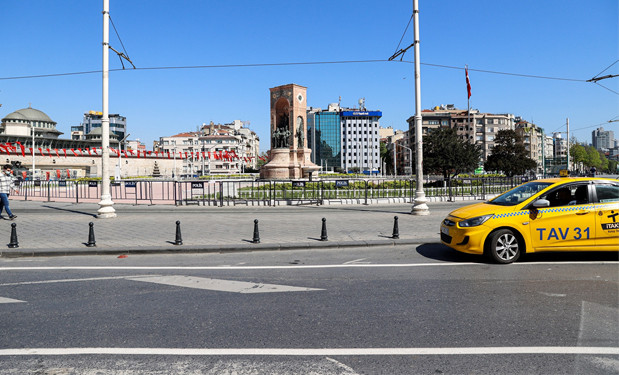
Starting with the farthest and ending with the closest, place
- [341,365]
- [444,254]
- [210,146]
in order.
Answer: [210,146]
[444,254]
[341,365]

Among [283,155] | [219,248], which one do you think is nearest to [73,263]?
[219,248]

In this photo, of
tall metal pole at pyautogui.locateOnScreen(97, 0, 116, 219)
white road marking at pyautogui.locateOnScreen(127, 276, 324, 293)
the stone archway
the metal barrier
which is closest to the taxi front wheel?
white road marking at pyautogui.locateOnScreen(127, 276, 324, 293)

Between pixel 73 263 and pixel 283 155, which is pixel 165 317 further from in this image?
pixel 283 155

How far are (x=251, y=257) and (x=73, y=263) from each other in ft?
11.1

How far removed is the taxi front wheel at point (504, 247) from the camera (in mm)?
7117

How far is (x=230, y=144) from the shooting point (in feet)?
432

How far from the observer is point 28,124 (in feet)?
332

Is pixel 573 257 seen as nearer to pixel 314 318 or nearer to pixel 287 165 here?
pixel 314 318

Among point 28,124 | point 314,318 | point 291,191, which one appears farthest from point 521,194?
point 28,124

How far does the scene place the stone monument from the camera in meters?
36.3

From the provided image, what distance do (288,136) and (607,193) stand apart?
31.2 metres

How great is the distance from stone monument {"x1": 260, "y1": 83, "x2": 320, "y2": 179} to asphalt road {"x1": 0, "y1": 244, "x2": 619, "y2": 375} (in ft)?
95.2

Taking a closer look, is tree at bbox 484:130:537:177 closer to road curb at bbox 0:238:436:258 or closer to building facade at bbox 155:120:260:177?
road curb at bbox 0:238:436:258

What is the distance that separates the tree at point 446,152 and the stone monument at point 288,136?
34.8 ft
